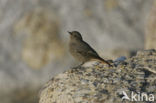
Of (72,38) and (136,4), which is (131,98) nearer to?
(72,38)

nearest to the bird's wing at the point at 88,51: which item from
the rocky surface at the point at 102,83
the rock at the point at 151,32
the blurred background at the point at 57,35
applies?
the rocky surface at the point at 102,83

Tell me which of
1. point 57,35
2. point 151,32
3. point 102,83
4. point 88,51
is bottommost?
point 102,83

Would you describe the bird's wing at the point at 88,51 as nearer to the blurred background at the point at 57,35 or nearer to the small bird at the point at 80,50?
the small bird at the point at 80,50

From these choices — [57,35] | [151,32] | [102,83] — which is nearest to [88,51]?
[102,83]

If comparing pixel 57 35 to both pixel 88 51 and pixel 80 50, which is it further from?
pixel 88 51

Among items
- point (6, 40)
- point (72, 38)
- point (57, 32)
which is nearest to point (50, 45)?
point (57, 32)

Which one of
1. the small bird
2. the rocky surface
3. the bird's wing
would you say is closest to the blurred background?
the small bird
